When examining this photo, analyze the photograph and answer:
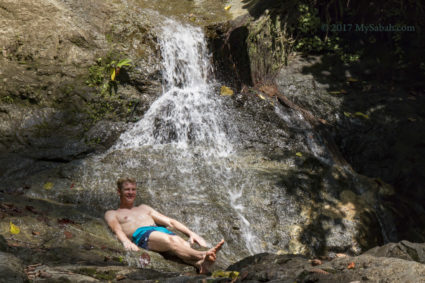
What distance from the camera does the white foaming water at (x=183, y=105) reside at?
7461 mm

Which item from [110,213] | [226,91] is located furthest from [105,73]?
→ [110,213]

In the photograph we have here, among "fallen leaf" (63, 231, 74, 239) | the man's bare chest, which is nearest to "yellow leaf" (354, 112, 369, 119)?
the man's bare chest

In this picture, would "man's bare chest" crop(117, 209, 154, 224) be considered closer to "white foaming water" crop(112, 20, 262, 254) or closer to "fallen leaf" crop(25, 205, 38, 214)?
"white foaming water" crop(112, 20, 262, 254)

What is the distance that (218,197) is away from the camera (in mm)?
6234

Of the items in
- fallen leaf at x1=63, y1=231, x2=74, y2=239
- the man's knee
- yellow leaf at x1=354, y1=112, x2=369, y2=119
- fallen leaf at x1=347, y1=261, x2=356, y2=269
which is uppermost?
yellow leaf at x1=354, y1=112, x2=369, y2=119

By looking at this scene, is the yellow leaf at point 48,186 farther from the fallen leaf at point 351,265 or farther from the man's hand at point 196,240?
the fallen leaf at point 351,265

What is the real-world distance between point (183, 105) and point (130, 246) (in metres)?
3.84

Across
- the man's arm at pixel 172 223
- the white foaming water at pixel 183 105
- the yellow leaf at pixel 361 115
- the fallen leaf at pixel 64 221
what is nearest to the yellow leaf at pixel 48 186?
the fallen leaf at pixel 64 221

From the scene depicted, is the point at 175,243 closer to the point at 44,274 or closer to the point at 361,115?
the point at 44,274

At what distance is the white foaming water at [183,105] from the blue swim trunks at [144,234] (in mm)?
2524

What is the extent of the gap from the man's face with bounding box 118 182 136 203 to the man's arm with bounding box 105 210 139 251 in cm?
25

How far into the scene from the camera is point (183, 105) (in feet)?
26.5

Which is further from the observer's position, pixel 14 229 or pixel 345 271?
Answer: pixel 14 229

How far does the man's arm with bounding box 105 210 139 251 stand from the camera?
4677mm
